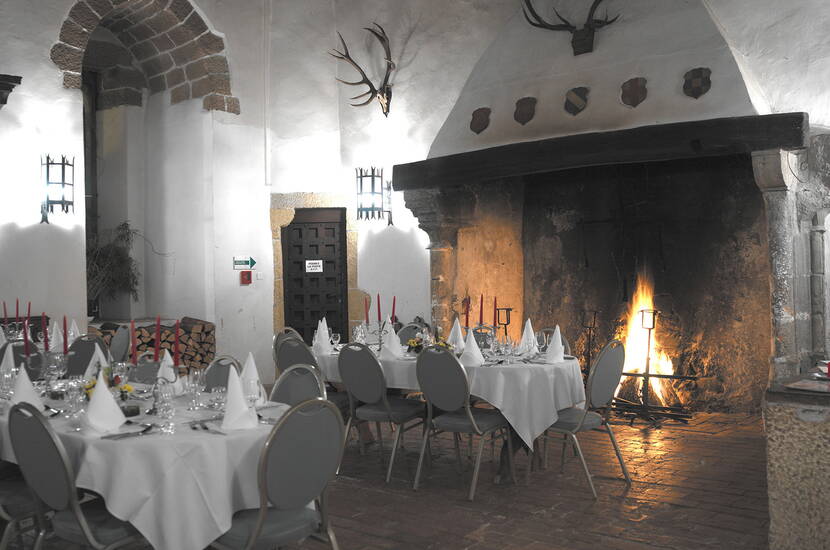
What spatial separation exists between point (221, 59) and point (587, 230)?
4424mm

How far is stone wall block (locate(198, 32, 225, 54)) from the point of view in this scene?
337 inches

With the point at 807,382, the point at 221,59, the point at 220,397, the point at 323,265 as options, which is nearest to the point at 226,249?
the point at 323,265

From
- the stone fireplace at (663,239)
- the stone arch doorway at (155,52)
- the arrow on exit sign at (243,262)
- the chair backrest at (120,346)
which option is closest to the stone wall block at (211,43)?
the stone arch doorway at (155,52)

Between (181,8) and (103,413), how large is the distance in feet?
20.8

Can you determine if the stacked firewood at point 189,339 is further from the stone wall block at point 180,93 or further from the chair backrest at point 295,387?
the chair backrest at point 295,387

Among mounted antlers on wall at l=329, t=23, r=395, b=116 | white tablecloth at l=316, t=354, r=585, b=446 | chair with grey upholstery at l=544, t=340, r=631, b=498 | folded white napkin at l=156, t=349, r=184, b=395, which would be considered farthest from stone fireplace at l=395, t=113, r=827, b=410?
folded white napkin at l=156, t=349, r=184, b=395

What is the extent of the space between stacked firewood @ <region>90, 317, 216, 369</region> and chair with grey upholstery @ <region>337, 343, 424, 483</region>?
141 inches

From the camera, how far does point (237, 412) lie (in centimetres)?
313

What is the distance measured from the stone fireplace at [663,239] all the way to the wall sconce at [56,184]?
3.11 meters

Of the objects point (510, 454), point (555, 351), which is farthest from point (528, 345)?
point (510, 454)

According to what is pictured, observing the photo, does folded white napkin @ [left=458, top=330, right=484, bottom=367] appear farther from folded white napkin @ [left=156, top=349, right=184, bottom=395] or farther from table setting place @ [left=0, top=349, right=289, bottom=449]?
folded white napkin @ [left=156, top=349, right=184, bottom=395]

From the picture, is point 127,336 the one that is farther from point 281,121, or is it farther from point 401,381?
point 281,121

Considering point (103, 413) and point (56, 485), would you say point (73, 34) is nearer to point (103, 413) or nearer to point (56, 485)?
point (103, 413)

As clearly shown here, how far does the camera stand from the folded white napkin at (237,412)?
311 cm
